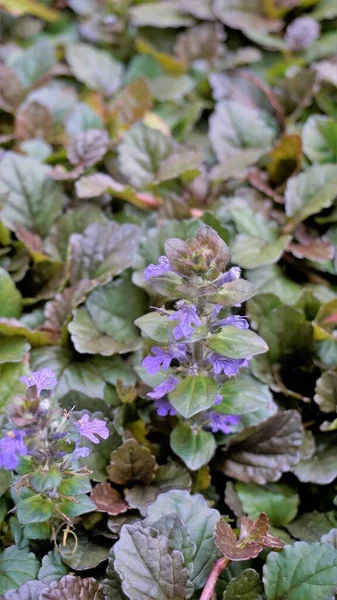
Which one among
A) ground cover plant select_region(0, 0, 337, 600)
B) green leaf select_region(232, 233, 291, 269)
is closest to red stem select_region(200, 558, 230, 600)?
ground cover plant select_region(0, 0, 337, 600)

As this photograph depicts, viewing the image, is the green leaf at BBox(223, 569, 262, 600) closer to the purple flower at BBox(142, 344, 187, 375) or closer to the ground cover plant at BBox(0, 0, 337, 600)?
the ground cover plant at BBox(0, 0, 337, 600)

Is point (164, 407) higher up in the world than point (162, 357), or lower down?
lower down

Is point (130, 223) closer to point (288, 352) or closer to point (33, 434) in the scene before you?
point (288, 352)

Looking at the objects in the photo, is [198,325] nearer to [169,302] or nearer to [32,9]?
[169,302]

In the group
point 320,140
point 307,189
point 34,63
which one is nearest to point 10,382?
point 307,189

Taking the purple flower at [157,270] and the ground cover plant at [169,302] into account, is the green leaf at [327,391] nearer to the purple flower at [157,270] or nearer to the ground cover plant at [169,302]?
the ground cover plant at [169,302]

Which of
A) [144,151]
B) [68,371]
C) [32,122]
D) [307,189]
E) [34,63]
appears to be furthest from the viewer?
[34,63]
